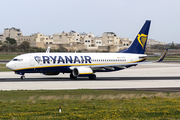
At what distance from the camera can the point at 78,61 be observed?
45.4 metres

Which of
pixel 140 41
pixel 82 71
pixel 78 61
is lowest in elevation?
pixel 82 71

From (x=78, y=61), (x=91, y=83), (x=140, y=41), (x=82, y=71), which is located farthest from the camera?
(x=140, y=41)

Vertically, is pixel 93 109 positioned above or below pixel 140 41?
below

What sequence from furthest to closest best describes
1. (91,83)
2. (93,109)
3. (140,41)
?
(140,41) → (91,83) → (93,109)

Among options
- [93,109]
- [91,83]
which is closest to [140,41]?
[91,83]

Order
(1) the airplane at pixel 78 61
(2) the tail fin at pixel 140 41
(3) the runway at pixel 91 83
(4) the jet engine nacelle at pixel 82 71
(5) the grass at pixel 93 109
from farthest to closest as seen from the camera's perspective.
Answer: (2) the tail fin at pixel 140 41 < (4) the jet engine nacelle at pixel 82 71 < (1) the airplane at pixel 78 61 < (3) the runway at pixel 91 83 < (5) the grass at pixel 93 109

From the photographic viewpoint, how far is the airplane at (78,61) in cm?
4247

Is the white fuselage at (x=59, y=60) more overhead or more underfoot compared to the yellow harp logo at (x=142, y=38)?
more underfoot

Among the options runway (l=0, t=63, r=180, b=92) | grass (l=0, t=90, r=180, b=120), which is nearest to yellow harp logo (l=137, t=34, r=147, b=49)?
runway (l=0, t=63, r=180, b=92)

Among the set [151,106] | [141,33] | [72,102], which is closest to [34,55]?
[141,33]

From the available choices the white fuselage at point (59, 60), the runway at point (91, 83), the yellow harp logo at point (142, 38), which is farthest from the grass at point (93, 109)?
the yellow harp logo at point (142, 38)

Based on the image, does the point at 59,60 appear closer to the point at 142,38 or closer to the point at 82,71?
the point at 82,71

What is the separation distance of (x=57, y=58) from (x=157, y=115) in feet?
92.6

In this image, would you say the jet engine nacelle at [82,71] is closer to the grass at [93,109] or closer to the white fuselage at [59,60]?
the white fuselage at [59,60]
